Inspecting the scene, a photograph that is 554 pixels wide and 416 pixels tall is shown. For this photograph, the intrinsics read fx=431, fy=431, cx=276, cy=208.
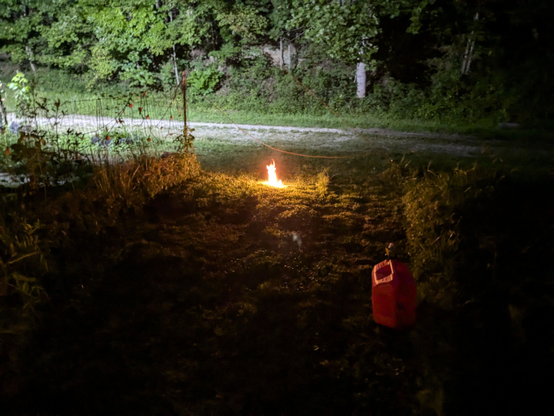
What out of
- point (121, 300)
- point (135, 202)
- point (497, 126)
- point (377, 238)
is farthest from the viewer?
point (497, 126)

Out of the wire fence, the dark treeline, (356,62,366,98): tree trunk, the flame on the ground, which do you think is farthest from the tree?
the flame on the ground

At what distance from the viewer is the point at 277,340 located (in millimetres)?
3424

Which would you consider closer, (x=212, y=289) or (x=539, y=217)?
(x=212, y=289)

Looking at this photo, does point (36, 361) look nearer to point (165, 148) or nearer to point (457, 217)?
point (457, 217)

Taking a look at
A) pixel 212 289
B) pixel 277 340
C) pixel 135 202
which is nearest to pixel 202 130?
pixel 135 202

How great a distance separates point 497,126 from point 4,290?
12251 mm

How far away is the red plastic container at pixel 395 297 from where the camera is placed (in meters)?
3.39

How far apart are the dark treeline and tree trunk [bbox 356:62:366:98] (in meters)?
0.04

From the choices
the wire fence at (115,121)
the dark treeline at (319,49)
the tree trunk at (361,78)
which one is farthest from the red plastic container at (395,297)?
the tree trunk at (361,78)

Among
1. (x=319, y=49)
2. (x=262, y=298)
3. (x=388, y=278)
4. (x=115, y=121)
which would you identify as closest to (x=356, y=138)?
(x=115, y=121)

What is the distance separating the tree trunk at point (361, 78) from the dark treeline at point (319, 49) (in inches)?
1.5

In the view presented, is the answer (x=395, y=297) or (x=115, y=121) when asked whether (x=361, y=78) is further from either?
(x=395, y=297)

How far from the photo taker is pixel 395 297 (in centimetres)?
338

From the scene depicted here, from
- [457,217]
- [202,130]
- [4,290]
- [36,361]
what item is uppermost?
[202,130]
